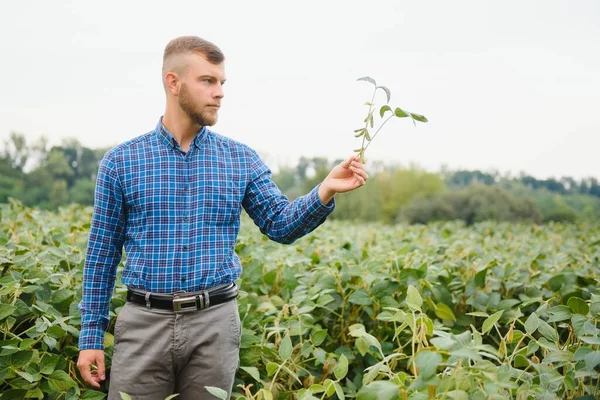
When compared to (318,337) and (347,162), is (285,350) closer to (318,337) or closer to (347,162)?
(318,337)

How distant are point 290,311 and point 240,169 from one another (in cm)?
86

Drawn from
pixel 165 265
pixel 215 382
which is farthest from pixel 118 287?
pixel 215 382

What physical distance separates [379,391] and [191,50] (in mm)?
1410

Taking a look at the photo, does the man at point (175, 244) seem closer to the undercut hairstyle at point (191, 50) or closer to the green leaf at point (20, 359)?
the undercut hairstyle at point (191, 50)

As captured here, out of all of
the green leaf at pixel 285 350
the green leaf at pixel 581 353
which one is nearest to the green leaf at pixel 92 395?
the green leaf at pixel 285 350

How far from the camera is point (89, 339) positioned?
2018 millimetres

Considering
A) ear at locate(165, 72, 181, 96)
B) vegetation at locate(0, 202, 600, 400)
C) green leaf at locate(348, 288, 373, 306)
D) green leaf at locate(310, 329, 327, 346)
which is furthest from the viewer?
green leaf at locate(348, 288, 373, 306)

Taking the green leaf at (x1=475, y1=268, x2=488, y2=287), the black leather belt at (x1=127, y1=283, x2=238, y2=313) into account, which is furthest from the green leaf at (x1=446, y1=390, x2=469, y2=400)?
the green leaf at (x1=475, y1=268, x2=488, y2=287)

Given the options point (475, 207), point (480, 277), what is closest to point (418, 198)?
point (475, 207)

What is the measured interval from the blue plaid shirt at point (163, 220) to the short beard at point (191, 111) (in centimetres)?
10

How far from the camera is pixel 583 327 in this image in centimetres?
168

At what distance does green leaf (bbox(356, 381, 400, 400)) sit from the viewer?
120cm

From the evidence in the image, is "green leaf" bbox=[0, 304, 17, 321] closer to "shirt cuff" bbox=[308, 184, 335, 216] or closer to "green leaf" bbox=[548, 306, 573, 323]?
"shirt cuff" bbox=[308, 184, 335, 216]

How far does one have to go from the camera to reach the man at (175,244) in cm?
198
